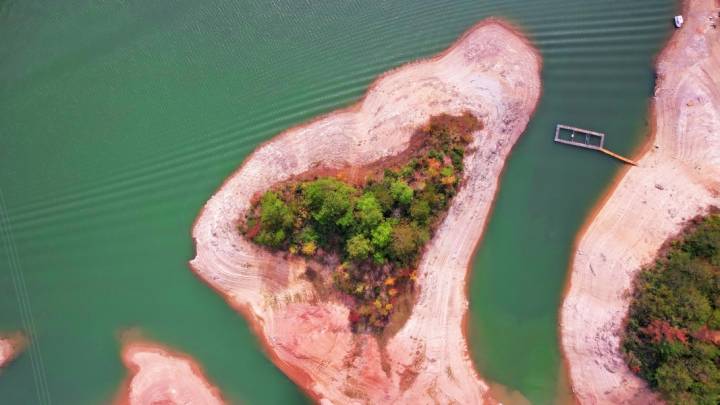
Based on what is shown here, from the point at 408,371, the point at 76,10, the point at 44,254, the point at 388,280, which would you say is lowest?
the point at 408,371

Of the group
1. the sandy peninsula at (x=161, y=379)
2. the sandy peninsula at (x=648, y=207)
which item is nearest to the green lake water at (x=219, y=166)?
the sandy peninsula at (x=161, y=379)

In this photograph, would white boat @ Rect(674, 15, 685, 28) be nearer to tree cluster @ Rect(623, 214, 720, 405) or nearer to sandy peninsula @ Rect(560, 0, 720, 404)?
sandy peninsula @ Rect(560, 0, 720, 404)

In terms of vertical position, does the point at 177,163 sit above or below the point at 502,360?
above

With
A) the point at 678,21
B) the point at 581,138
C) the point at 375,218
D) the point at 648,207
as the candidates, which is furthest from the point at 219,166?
the point at 678,21

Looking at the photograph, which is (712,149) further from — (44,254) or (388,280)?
(44,254)

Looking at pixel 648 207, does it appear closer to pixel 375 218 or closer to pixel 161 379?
pixel 375 218

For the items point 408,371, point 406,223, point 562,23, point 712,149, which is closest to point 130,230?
point 406,223
